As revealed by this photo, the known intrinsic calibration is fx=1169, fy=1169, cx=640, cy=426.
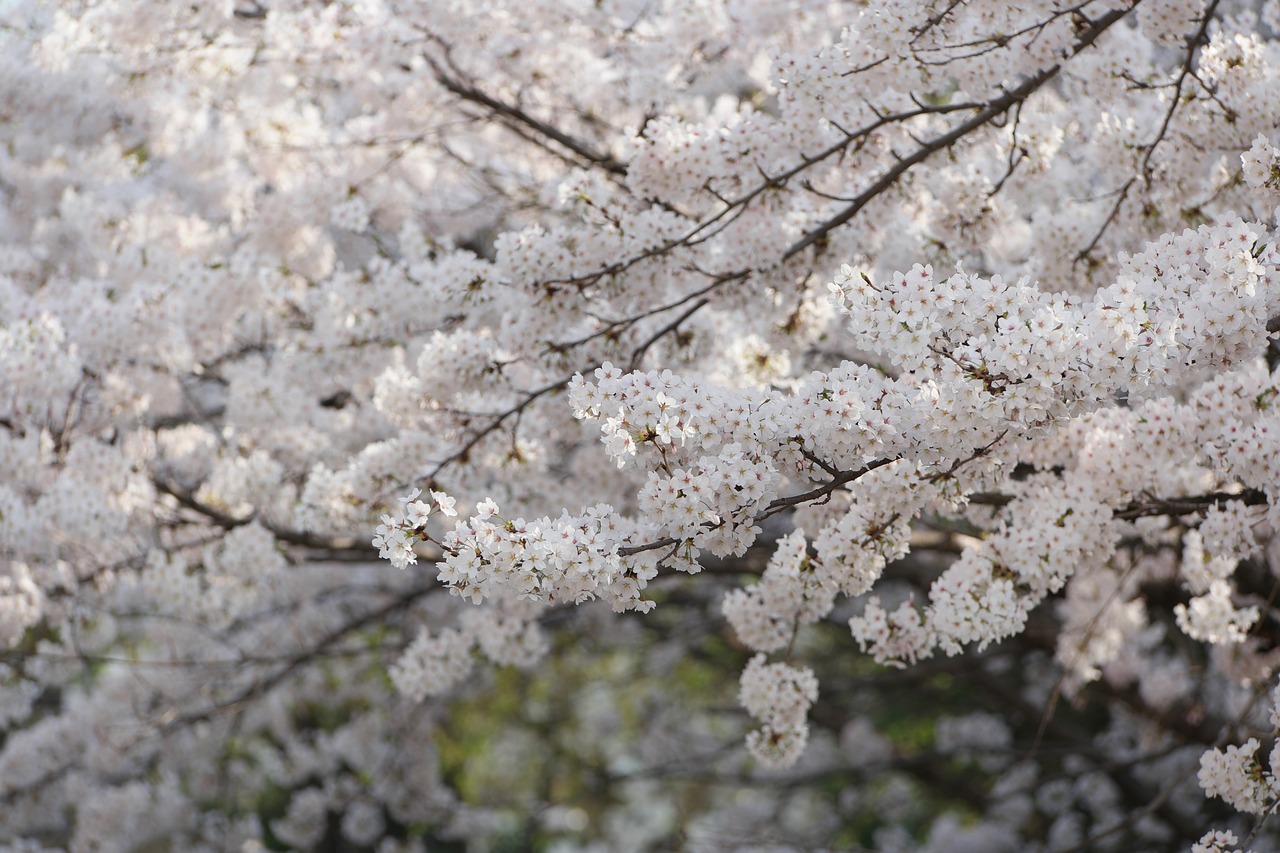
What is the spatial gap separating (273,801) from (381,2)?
9.16 meters

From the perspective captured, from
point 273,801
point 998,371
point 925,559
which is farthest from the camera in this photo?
point 273,801

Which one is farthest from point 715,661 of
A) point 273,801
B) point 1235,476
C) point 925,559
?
point 1235,476

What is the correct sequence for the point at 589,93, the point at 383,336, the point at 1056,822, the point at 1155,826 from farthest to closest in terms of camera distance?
the point at 1056,822 → the point at 1155,826 → the point at 589,93 → the point at 383,336

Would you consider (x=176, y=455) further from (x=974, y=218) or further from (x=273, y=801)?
(x=273, y=801)

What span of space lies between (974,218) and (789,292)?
77 centimetres

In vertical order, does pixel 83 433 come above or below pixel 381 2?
below

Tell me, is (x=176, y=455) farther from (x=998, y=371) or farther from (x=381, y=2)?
(x=998, y=371)

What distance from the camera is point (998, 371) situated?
2.71m

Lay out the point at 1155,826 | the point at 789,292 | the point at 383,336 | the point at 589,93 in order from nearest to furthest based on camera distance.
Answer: the point at 789,292 → the point at 383,336 → the point at 589,93 → the point at 1155,826

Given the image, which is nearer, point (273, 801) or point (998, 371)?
point (998, 371)

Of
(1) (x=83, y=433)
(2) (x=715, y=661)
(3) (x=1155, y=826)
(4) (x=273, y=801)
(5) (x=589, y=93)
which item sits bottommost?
(4) (x=273, y=801)

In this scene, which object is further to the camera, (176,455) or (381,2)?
(176,455)

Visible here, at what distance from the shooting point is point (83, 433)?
18.6 feet

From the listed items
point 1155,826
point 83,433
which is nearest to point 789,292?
point 83,433
